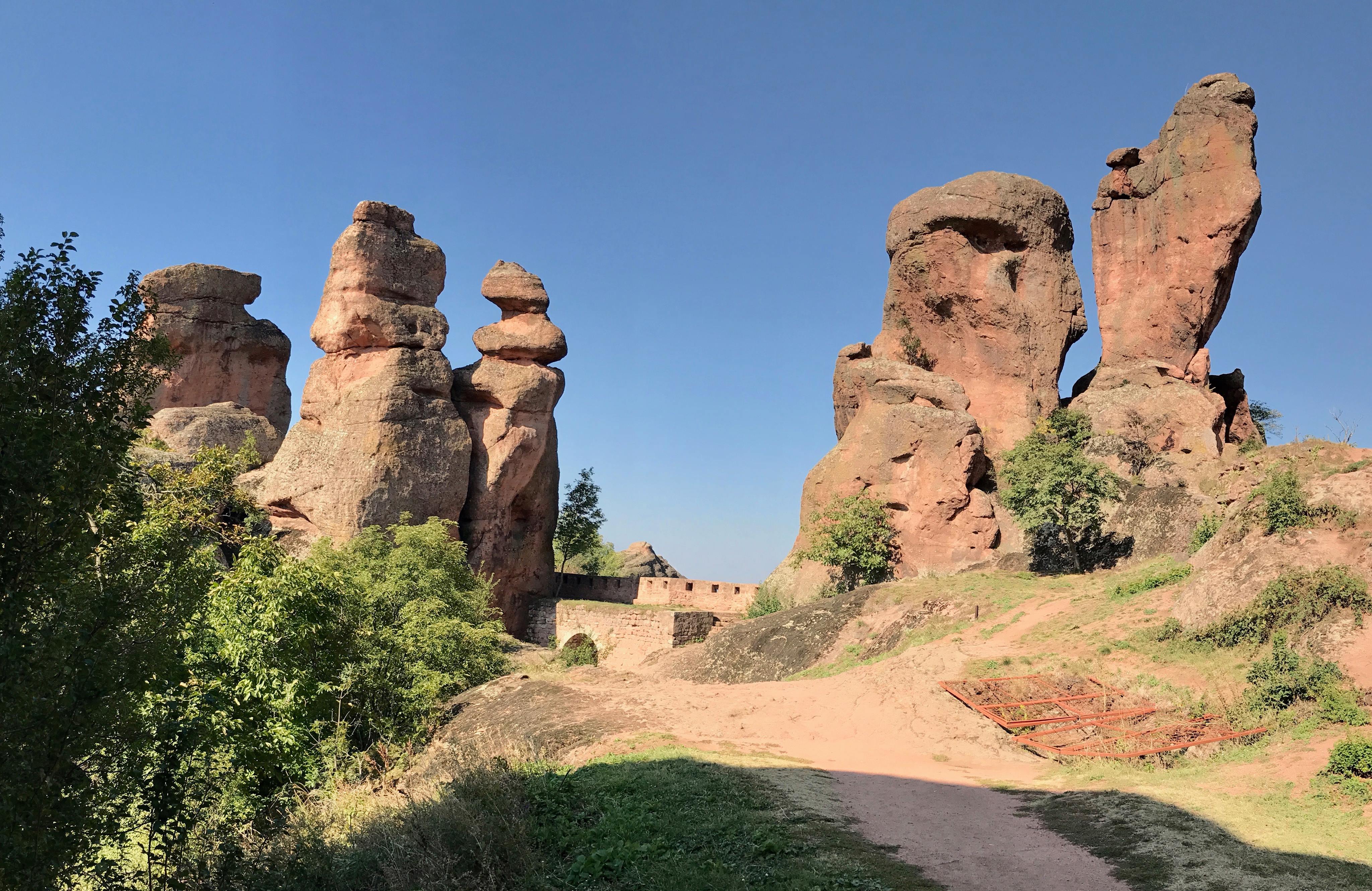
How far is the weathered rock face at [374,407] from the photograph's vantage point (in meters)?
29.0

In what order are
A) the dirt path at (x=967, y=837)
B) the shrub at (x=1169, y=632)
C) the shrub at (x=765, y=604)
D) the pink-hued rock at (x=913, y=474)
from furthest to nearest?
1. the shrub at (x=765, y=604)
2. the pink-hued rock at (x=913, y=474)
3. the shrub at (x=1169, y=632)
4. the dirt path at (x=967, y=837)

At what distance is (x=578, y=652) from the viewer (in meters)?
30.1

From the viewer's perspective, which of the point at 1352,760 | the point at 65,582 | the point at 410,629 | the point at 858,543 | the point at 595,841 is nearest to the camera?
the point at 65,582

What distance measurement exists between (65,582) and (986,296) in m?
29.7

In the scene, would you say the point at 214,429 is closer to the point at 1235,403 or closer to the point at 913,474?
the point at 913,474

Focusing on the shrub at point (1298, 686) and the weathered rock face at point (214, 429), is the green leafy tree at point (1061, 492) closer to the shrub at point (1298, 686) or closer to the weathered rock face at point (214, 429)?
the shrub at point (1298, 686)

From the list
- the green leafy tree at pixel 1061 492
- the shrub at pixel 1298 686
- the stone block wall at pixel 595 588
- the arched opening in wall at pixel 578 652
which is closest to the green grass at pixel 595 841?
the shrub at pixel 1298 686

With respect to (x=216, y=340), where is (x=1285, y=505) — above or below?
below

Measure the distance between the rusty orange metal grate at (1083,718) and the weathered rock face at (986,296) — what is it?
726 inches

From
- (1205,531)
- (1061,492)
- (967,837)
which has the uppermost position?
(1061,492)

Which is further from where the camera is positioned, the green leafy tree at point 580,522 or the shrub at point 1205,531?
the green leafy tree at point 580,522

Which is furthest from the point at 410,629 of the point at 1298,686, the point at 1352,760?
the point at 1352,760

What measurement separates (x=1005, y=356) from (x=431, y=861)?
28.0m

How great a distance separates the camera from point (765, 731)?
13539 millimetres
